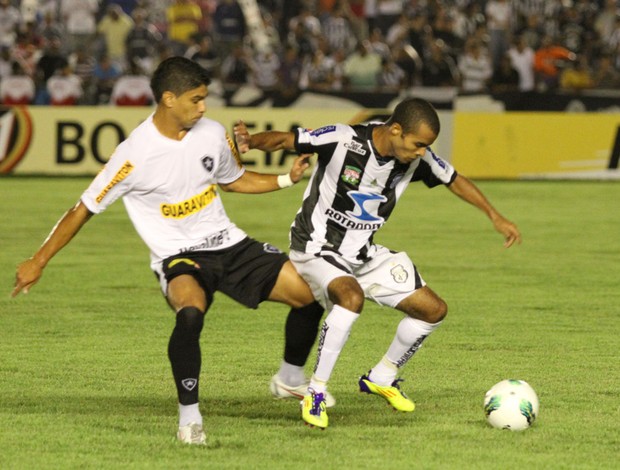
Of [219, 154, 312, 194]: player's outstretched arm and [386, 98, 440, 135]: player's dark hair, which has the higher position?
[386, 98, 440, 135]: player's dark hair

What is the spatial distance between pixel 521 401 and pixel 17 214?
1100 cm

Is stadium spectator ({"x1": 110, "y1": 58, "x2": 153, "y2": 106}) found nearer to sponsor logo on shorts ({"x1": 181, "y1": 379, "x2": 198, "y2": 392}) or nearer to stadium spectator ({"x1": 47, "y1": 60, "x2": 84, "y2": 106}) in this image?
stadium spectator ({"x1": 47, "y1": 60, "x2": 84, "y2": 106})

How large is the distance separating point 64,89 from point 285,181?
15562 mm

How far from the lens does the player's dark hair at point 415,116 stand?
21.2 ft

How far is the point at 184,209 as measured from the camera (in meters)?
6.38

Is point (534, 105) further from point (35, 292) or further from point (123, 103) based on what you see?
point (35, 292)

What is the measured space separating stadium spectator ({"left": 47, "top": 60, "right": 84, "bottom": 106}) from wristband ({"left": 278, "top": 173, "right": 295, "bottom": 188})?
15443mm

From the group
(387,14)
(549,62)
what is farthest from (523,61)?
(387,14)

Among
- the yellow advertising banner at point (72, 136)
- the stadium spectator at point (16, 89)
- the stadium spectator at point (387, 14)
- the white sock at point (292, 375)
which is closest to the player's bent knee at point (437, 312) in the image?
the white sock at point (292, 375)

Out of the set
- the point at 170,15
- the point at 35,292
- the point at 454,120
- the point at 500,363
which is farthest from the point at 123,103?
the point at 500,363

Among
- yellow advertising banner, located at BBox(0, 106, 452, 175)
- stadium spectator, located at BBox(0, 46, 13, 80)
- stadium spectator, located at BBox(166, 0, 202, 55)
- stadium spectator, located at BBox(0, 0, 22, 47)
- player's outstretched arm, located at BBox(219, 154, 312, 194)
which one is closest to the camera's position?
player's outstretched arm, located at BBox(219, 154, 312, 194)

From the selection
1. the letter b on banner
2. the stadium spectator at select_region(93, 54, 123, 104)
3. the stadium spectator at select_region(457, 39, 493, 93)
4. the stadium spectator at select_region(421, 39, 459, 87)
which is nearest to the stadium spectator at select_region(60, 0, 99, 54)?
the stadium spectator at select_region(93, 54, 123, 104)

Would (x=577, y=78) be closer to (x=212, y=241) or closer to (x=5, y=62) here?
(x=5, y=62)

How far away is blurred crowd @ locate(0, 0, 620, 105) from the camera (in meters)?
22.4
